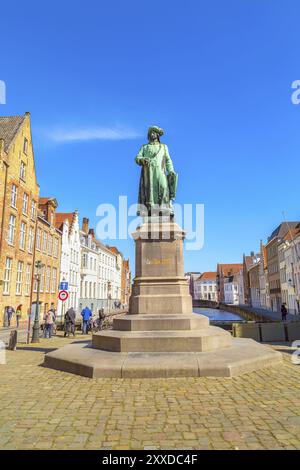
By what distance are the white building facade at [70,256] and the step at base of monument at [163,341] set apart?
1370 inches

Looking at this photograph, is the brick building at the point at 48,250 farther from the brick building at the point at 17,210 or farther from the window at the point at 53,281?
the brick building at the point at 17,210

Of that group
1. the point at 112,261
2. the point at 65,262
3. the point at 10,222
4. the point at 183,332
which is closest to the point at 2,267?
the point at 10,222

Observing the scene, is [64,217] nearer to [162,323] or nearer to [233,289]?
[162,323]

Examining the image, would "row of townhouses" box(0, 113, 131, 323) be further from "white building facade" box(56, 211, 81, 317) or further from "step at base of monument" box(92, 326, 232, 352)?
"step at base of monument" box(92, 326, 232, 352)

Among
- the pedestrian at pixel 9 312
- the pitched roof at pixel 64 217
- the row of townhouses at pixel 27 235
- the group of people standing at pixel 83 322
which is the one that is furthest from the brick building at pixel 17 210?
the pitched roof at pixel 64 217

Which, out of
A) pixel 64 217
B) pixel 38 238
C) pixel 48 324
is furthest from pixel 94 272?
pixel 48 324

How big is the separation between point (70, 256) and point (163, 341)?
4022 centimetres

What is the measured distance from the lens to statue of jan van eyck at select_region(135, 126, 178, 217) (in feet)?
39.3

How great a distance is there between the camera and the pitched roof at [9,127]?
94.9ft

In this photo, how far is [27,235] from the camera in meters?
31.9

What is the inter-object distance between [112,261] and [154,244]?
63691mm

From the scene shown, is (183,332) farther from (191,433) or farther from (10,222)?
(10,222)
